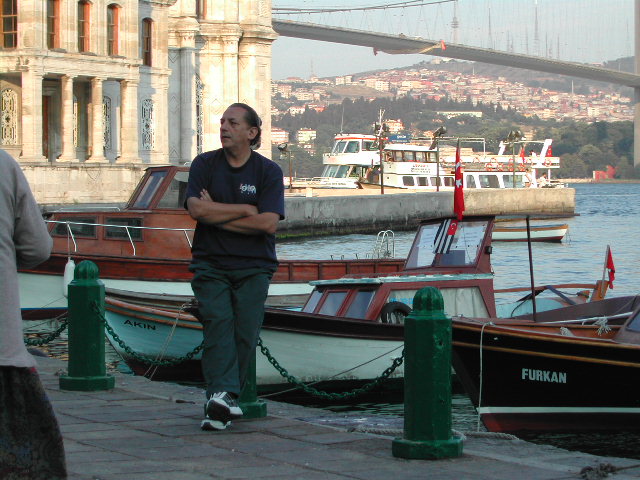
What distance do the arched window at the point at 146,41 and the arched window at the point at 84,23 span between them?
4.27 m

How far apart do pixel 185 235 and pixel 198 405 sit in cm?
1002

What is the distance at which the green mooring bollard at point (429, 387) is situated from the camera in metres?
6.63

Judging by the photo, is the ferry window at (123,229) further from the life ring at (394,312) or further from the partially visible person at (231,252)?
the partially visible person at (231,252)

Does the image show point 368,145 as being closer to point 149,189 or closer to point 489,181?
point 489,181

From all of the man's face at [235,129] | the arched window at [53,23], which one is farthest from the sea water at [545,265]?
the arched window at [53,23]

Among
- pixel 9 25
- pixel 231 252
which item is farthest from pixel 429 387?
pixel 9 25

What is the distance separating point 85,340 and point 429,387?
3.24 m

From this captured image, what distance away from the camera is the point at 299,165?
168 metres

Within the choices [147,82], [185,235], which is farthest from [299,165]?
[185,235]

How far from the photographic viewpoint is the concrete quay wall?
48691 millimetres

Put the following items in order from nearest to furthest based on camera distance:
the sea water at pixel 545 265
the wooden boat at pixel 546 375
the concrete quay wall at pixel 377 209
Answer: the wooden boat at pixel 546 375
the sea water at pixel 545 265
the concrete quay wall at pixel 377 209

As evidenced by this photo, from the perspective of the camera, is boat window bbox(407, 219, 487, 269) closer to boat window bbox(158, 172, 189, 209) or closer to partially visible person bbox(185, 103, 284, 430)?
boat window bbox(158, 172, 189, 209)

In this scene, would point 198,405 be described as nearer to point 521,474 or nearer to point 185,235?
point 521,474

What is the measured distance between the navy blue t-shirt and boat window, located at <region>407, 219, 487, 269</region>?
624cm
